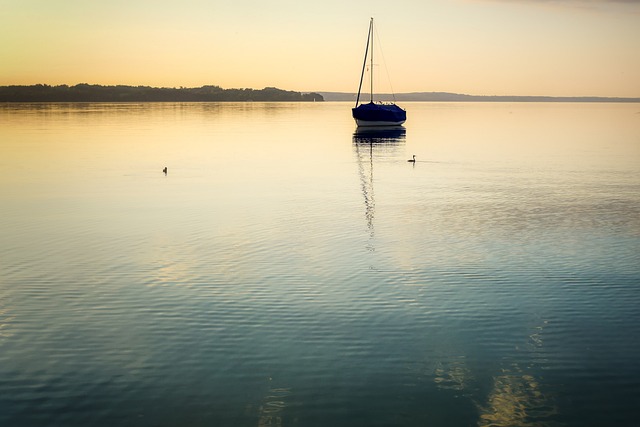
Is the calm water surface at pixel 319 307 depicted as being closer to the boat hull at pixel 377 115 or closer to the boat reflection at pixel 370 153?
the boat reflection at pixel 370 153

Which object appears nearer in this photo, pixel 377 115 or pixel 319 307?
pixel 319 307

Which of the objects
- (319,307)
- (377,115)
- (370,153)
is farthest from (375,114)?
(319,307)

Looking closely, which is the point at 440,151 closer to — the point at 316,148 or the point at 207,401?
the point at 316,148

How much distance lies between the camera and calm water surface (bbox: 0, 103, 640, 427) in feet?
44.9

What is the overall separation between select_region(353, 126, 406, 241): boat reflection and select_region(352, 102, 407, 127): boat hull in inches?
184

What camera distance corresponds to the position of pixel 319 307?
19594 millimetres

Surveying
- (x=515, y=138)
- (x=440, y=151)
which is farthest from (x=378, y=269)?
(x=515, y=138)

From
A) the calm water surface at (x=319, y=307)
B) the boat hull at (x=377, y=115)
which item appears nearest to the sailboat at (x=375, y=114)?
the boat hull at (x=377, y=115)

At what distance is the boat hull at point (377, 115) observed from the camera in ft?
385

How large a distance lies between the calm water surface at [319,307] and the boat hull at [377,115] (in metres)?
74.0

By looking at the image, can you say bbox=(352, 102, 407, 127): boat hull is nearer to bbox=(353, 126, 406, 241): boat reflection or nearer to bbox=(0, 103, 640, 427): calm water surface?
bbox=(353, 126, 406, 241): boat reflection

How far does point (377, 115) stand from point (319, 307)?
10165 centimetres

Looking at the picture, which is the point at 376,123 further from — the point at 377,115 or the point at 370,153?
the point at 370,153

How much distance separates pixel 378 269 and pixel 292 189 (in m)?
23.8
